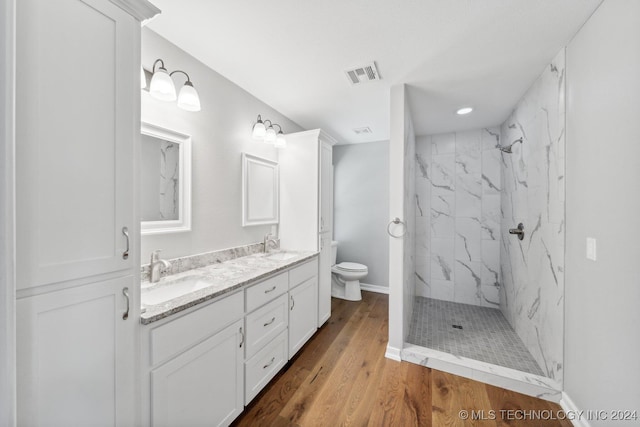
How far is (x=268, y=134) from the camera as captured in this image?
2357 millimetres

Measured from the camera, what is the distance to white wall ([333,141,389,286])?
3.79 metres

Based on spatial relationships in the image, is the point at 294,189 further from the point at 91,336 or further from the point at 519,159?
the point at 519,159

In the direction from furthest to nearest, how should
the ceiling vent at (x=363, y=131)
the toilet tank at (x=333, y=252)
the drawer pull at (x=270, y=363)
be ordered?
the toilet tank at (x=333, y=252) < the ceiling vent at (x=363, y=131) < the drawer pull at (x=270, y=363)

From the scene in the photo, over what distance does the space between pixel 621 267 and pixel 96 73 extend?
91.2 inches

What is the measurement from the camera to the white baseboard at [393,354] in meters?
2.07

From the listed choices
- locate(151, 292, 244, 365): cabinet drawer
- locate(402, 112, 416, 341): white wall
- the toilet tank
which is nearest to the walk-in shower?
locate(402, 112, 416, 341): white wall

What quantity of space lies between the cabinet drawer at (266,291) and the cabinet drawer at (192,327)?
95mm

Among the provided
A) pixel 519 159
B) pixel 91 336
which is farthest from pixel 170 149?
pixel 519 159

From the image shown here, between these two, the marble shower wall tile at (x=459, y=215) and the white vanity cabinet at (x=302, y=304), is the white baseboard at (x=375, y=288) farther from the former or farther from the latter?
the white vanity cabinet at (x=302, y=304)

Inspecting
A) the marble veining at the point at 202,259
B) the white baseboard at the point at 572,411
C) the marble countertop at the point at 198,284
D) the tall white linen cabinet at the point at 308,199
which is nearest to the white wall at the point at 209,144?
the marble veining at the point at 202,259

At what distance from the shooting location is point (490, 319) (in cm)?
278

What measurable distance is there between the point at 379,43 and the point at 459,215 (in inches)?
98.5

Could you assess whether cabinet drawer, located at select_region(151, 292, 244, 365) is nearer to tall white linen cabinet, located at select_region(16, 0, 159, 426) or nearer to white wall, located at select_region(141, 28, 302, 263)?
tall white linen cabinet, located at select_region(16, 0, 159, 426)

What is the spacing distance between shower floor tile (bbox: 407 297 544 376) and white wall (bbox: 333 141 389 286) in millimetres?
918
